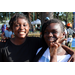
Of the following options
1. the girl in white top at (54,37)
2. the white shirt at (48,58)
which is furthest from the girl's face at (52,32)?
the white shirt at (48,58)

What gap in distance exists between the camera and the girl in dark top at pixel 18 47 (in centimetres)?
141

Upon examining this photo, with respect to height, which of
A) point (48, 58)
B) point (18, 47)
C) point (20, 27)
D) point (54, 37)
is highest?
point (20, 27)

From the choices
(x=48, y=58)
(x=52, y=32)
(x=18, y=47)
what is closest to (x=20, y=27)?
(x=18, y=47)

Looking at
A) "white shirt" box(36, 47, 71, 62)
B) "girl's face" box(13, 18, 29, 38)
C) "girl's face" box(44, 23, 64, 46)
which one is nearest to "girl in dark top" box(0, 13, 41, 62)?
"girl's face" box(13, 18, 29, 38)

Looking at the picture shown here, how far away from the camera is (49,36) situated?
4.29 ft

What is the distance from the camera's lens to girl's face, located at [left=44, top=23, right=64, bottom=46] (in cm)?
131

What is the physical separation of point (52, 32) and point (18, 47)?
534mm

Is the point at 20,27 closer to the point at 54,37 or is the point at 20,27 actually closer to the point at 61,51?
the point at 54,37

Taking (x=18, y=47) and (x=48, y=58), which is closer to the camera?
(x=48, y=58)

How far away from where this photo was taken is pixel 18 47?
146 centimetres

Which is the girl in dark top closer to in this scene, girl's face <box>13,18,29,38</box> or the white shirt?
girl's face <box>13,18,29,38</box>

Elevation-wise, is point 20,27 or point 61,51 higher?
point 20,27

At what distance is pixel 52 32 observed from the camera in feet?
4.33

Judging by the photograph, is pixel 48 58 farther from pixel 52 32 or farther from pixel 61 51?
pixel 52 32
